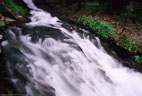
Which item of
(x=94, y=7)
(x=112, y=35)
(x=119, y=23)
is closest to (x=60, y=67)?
(x=112, y=35)

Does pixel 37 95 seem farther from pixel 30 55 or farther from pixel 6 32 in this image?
pixel 6 32

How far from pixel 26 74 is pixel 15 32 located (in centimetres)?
244

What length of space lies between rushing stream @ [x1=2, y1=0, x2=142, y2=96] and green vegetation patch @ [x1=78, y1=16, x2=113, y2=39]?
0.70 m

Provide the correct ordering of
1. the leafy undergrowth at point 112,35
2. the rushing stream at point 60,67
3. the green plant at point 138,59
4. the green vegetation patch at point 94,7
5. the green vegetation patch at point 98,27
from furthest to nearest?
1. the green vegetation patch at point 94,7
2. the green vegetation patch at point 98,27
3. the leafy undergrowth at point 112,35
4. the green plant at point 138,59
5. the rushing stream at point 60,67

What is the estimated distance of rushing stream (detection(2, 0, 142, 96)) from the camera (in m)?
3.66

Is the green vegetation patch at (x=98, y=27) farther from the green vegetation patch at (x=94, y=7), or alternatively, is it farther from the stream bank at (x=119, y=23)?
the green vegetation patch at (x=94, y=7)

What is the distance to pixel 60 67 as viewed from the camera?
4.48m

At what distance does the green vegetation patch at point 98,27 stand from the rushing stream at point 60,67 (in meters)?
0.70

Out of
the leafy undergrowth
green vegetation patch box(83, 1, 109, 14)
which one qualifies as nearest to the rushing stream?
the leafy undergrowth

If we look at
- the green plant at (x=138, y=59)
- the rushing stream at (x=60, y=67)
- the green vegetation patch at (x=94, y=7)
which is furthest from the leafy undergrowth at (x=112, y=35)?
the green vegetation patch at (x=94, y=7)

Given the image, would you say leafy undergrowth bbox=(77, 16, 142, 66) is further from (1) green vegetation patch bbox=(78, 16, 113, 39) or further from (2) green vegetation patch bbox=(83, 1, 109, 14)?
(2) green vegetation patch bbox=(83, 1, 109, 14)

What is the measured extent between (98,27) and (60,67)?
11.4 ft

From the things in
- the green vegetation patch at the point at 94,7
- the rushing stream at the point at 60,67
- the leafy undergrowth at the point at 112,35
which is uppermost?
the green vegetation patch at the point at 94,7

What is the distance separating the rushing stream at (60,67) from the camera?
3656mm
